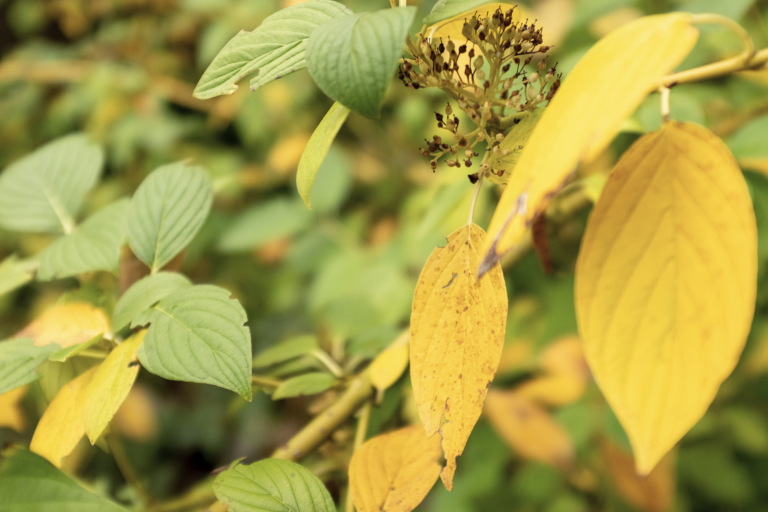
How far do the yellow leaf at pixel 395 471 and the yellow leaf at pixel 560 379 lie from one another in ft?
1.33

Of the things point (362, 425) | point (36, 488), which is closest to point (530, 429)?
point (362, 425)

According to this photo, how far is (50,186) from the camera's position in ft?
1.62

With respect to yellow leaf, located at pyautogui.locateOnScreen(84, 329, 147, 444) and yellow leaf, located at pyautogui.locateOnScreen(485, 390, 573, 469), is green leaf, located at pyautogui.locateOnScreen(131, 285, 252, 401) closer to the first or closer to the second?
yellow leaf, located at pyautogui.locateOnScreen(84, 329, 147, 444)

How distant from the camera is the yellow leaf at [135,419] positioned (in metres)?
1.17

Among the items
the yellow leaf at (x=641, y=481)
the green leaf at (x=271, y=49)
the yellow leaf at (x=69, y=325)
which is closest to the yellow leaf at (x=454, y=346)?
the green leaf at (x=271, y=49)

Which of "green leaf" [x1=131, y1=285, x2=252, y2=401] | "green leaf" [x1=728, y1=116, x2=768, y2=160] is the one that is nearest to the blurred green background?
"green leaf" [x1=728, y1=116, x2=768, y2=160]

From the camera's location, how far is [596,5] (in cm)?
71

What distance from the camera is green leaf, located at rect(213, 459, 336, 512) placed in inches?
11.8

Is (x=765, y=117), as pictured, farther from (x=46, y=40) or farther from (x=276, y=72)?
(x=46, y=40)

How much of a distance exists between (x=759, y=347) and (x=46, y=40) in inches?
95.6

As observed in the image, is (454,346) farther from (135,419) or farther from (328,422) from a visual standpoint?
(135,419)

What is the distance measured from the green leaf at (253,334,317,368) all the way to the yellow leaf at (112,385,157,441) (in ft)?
2.92

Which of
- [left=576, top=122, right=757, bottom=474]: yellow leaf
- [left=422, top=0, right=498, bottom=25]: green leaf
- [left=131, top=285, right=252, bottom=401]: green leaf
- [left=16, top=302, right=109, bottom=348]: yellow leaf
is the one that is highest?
[left=422, top=0, right=498, bottom=25]: green leaf

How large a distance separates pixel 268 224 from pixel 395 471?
0.77 metres
